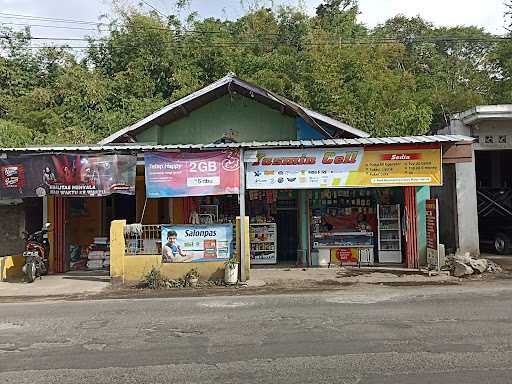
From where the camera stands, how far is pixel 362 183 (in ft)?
46.2

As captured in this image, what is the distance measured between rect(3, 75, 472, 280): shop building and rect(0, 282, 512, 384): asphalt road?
11.0 feet

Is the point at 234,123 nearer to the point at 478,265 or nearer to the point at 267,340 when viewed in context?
the point at 478,265

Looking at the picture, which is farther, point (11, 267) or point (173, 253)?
point (11, 267)

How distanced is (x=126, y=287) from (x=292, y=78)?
22.7 m

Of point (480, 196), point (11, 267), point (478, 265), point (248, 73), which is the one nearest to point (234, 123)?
point (11, 267)

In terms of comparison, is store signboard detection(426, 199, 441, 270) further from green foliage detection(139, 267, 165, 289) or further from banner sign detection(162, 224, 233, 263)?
green foliage detection(139, 267, 165, 289)

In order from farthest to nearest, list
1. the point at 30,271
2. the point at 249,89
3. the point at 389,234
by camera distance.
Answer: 1. the point at 249,89
2. the point at 389,234
3. the point at 30,271

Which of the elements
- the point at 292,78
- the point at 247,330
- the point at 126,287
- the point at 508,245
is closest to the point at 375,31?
the point at 292,78

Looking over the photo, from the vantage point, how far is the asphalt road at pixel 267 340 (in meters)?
5.79

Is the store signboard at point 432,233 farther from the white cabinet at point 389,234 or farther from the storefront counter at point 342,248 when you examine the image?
the storefront counter at point 342,248

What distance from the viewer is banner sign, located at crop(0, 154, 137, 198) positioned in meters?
14.0

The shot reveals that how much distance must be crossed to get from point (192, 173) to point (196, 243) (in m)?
1.82

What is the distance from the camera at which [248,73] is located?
3281cm

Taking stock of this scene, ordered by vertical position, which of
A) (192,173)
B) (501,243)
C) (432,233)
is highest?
(192,173)
